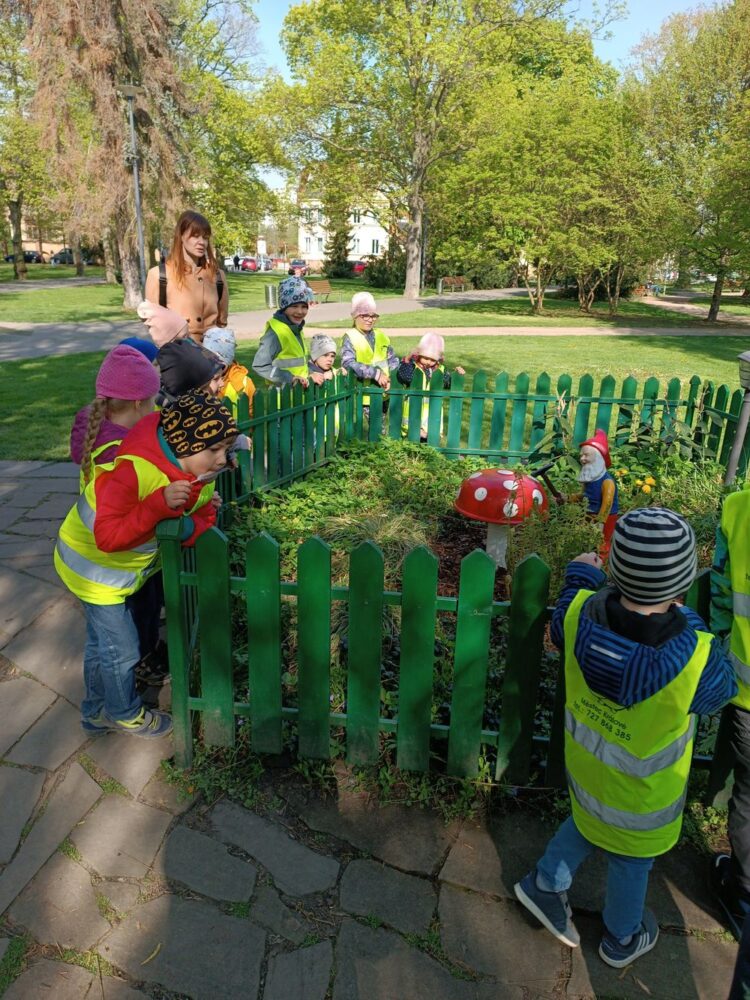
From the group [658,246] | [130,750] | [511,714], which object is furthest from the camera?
[658,246]

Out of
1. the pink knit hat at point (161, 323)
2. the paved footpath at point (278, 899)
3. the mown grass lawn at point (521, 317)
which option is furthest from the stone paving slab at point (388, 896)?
the mown grass lawn at point (521, 317)

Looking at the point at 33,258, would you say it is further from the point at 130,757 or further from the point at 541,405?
the point at 130,757

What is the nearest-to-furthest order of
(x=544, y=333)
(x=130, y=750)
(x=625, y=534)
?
(x=625, y=534)
(x=130, y=750)
(x=544, y=333)

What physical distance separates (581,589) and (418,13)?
31.8 metres

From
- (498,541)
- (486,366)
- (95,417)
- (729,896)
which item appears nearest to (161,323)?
(95,417)

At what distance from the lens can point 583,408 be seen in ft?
20.9

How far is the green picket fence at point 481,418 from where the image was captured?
5.25 metres

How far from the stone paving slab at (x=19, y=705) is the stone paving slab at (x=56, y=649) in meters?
A: 0.05

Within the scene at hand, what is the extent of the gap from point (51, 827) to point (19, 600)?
5.81 feet

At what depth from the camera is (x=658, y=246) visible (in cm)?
2319

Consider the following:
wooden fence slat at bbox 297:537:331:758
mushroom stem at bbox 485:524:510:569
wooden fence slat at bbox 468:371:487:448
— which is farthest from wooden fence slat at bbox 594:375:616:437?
wooden fence slat at bbox 297:537:331:758

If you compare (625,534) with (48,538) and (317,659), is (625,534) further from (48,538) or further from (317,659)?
(48,538)

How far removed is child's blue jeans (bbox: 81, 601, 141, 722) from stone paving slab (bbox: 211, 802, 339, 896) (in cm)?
58

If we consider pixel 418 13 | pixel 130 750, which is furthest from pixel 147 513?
pixel 418 13
